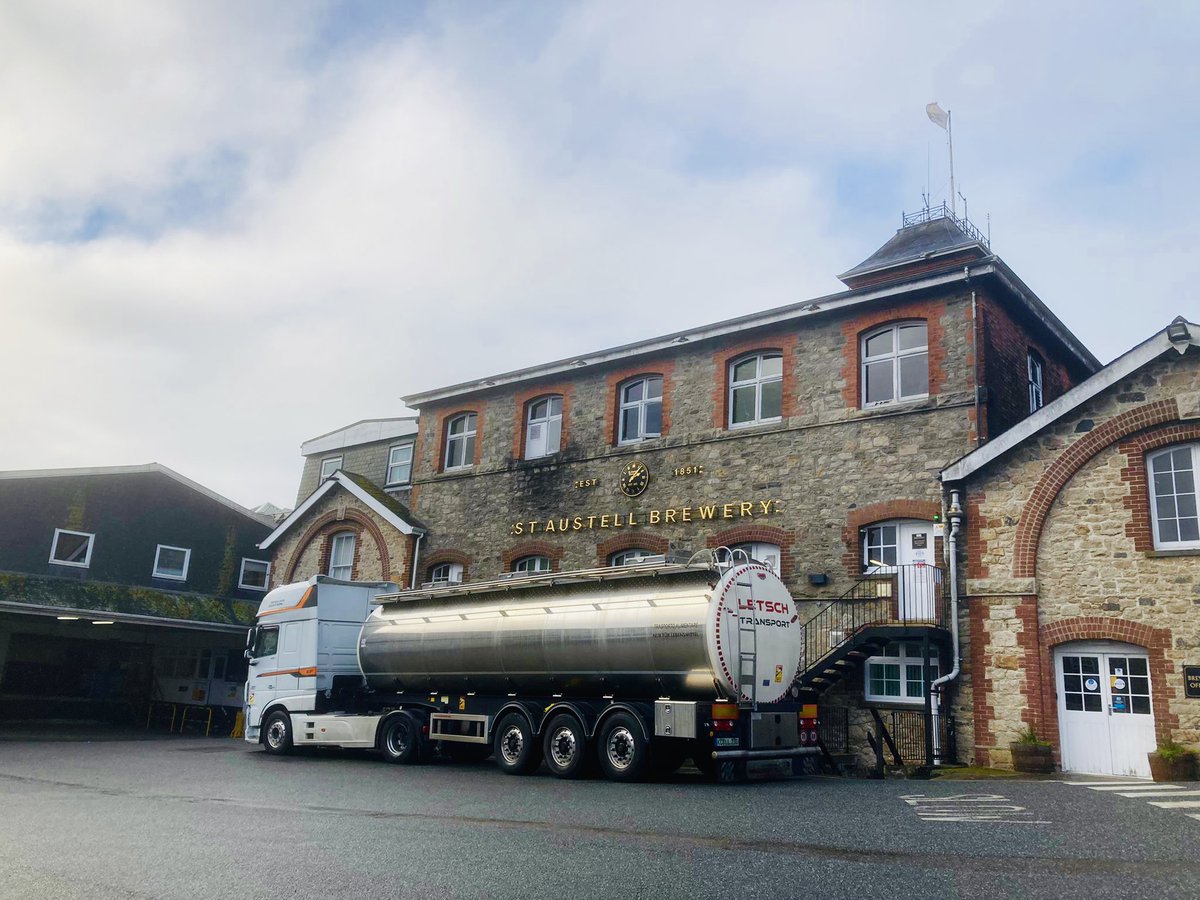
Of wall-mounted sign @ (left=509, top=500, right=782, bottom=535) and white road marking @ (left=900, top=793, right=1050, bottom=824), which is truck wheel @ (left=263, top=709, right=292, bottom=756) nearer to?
wall-mounted sign @ (left=509, top=500, right=782, bottom=535)

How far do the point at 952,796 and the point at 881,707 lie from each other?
5.91 meters

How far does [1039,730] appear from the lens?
15.4m

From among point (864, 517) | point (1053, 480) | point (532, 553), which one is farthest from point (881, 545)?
point (532, 553)

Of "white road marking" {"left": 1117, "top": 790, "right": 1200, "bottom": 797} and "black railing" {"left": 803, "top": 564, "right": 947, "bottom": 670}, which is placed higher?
"black railing" {"left": 803, "top": 564, "right": 947, "bottom": 670}

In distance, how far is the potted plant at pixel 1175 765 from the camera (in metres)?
13.8

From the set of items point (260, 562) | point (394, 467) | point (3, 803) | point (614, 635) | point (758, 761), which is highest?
point (394, 467)

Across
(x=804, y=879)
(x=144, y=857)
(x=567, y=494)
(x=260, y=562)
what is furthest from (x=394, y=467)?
(x=804, y=879)

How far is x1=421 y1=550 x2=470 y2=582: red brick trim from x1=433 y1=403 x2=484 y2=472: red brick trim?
2.31m

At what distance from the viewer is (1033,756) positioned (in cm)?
1502

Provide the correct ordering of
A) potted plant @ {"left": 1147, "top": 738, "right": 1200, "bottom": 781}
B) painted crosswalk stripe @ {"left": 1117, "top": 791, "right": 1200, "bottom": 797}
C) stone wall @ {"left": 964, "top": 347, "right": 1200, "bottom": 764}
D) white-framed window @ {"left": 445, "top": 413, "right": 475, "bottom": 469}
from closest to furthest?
1. painted crosswalk stripe @ {"left": 1117, "top": 791, "right": 1200, "bottom": 797}
2. potted plant @ {"left": 1147, "top": 738, "right": 1200, "bottom": 781}
3. stone wall @ {"left": 964, "top": 347, "right": 1200, "bottom": 764}
4. white-framed window @ {"left": 445, "top": 413, "right": 475, "bottom": 469}

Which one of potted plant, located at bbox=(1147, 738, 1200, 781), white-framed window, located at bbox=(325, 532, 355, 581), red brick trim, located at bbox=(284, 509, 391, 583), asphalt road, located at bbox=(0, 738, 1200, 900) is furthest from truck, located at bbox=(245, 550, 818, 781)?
white-framed window, located at bbox=(325, 532, 355, 581)

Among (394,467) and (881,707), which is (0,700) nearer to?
(394,467)

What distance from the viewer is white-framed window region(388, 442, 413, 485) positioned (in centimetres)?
3241

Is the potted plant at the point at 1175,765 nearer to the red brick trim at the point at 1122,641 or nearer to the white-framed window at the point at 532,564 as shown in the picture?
the red brick trim at the point at 1122,641
